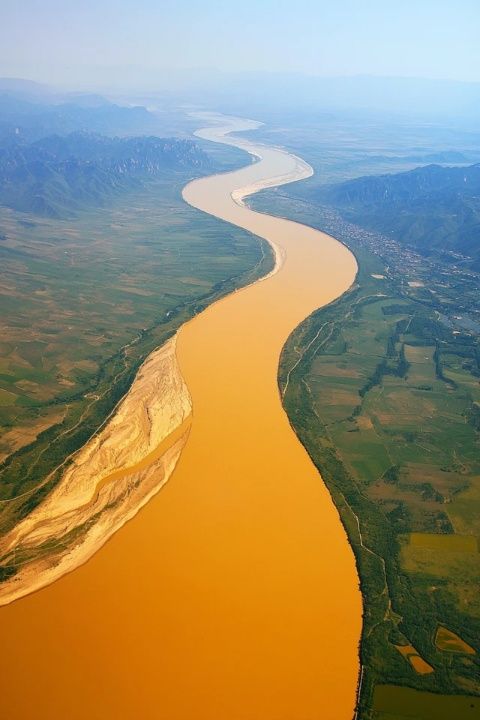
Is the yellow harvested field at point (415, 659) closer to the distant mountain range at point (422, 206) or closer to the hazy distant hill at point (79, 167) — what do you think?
the distant mountain range at point (422, 206)

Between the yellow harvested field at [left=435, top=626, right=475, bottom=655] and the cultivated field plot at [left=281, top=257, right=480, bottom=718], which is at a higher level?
the cultivated field plot at [left=281, top=257, right=480, bottom=718]

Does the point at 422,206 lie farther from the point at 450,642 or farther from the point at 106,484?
the point at 450,642

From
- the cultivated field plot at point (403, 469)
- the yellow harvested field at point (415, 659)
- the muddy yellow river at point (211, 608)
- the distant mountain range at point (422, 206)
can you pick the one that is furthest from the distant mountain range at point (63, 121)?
the yellow harvested field at point (415, 659)

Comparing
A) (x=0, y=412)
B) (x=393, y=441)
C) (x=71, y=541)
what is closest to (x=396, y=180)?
(x=393, y=441)

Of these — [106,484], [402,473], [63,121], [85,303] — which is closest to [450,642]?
[402,473]

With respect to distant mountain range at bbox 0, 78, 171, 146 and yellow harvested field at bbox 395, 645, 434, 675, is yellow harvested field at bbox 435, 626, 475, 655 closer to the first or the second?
yellow harvested field at bbox 395, 645, 434, 675

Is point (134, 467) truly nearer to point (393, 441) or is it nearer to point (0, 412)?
point (0, 412)

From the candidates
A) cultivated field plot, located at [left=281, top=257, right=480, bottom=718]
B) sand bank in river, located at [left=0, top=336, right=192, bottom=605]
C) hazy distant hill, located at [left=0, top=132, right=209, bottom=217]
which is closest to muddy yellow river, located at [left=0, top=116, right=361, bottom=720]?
sand bank in river, located at [left=0, top=336, right=192, bottom=605]
